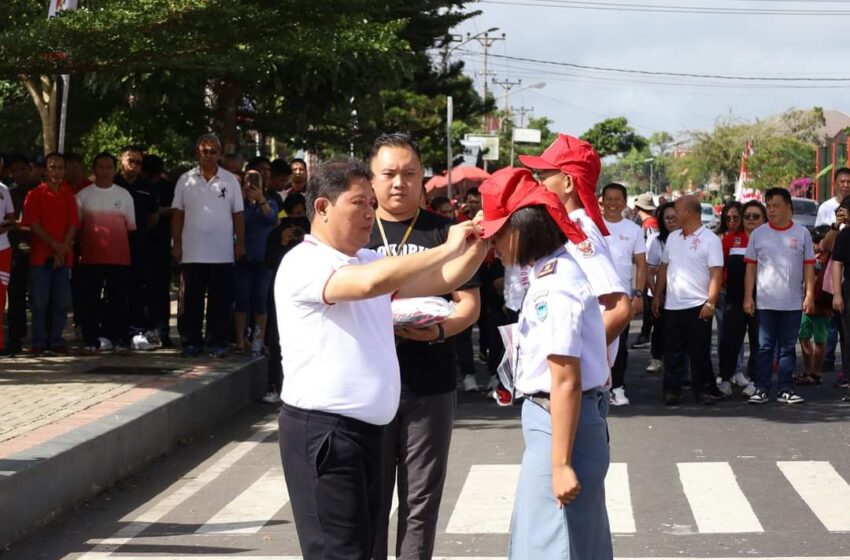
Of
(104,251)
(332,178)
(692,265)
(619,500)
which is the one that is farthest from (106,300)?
(332,178)

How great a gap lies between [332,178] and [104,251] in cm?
953

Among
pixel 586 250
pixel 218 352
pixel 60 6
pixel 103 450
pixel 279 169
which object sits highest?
pixel 60 6

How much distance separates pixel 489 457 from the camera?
32.8ft

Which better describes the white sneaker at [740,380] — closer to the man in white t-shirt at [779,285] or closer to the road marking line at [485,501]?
the man in white t-shirt at [779,285]

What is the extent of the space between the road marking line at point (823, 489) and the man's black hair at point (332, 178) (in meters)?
3.97

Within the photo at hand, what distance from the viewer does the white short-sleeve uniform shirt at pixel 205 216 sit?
13617mm

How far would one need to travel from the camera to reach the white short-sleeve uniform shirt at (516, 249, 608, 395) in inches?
180

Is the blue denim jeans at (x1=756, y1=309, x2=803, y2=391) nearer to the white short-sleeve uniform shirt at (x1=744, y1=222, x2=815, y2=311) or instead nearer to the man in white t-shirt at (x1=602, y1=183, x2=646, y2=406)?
the white short-sleeve uniform shirt at (x1=744, y1=222, x2=815, y2=311)

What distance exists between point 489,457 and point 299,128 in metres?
12.7

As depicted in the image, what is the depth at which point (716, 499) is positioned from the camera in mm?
8430

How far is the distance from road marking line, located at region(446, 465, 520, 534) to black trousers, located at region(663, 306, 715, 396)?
3483mm

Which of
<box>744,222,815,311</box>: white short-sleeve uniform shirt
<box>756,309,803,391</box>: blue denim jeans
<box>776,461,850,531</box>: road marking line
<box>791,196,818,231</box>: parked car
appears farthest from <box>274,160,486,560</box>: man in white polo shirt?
<box>791,196,818,231</box>: parked car

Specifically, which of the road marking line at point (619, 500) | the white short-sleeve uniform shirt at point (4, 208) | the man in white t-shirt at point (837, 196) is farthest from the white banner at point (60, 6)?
the man in white t-shirt at point (837, 196)

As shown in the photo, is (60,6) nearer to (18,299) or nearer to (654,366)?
(18,299)
